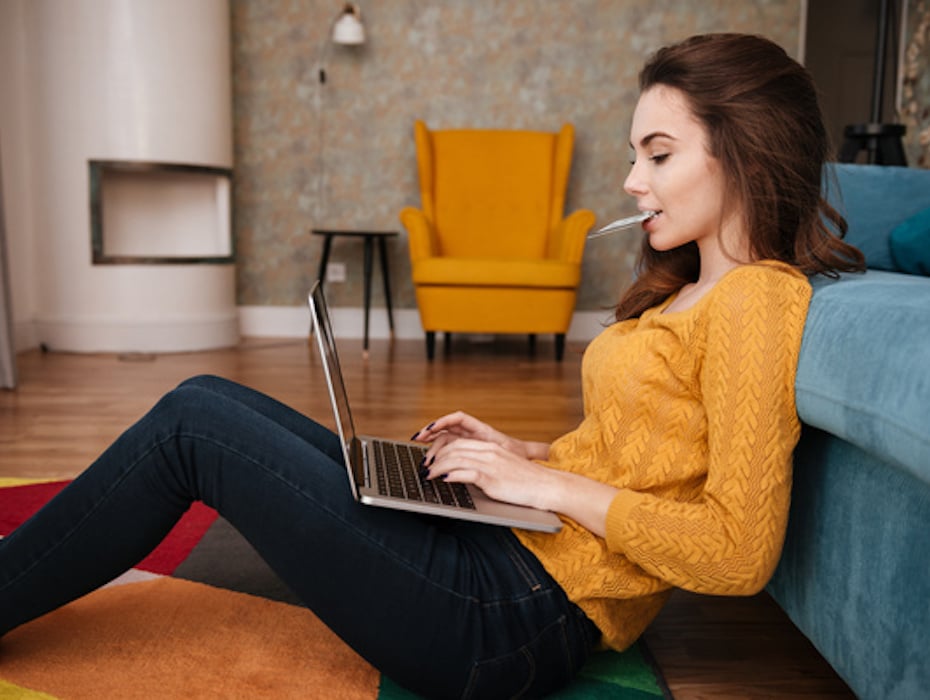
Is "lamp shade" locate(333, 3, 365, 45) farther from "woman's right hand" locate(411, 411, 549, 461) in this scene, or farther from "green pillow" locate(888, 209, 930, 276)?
"woman's right hand" locate(411, 411, 549, 461)

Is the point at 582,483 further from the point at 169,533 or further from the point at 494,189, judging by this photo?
the point at 494,189

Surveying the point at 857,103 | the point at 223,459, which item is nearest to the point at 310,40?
the point at 857,103

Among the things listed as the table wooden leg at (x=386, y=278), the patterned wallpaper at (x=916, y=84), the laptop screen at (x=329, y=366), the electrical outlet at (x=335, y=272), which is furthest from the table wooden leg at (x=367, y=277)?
the laptop screen at (x=329, y=366)

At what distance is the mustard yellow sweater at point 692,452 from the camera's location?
0.86 metres

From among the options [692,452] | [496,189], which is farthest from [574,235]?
[692,452]

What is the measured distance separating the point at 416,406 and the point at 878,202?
1.65 meters

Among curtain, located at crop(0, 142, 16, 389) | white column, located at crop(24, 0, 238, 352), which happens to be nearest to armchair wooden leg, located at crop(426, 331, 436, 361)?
white column, located at crop(24, 0, 238, 352)

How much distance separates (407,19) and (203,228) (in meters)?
1.59

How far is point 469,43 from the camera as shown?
491 centimetres

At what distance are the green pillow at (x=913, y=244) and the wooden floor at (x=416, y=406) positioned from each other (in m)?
0.66

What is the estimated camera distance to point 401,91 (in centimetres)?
493

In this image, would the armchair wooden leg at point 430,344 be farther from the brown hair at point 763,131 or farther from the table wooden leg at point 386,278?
the brown hair at point 763,131

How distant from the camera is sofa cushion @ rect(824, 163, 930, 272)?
170 centimetres

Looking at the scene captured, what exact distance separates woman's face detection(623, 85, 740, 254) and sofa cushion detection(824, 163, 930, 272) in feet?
2.63
